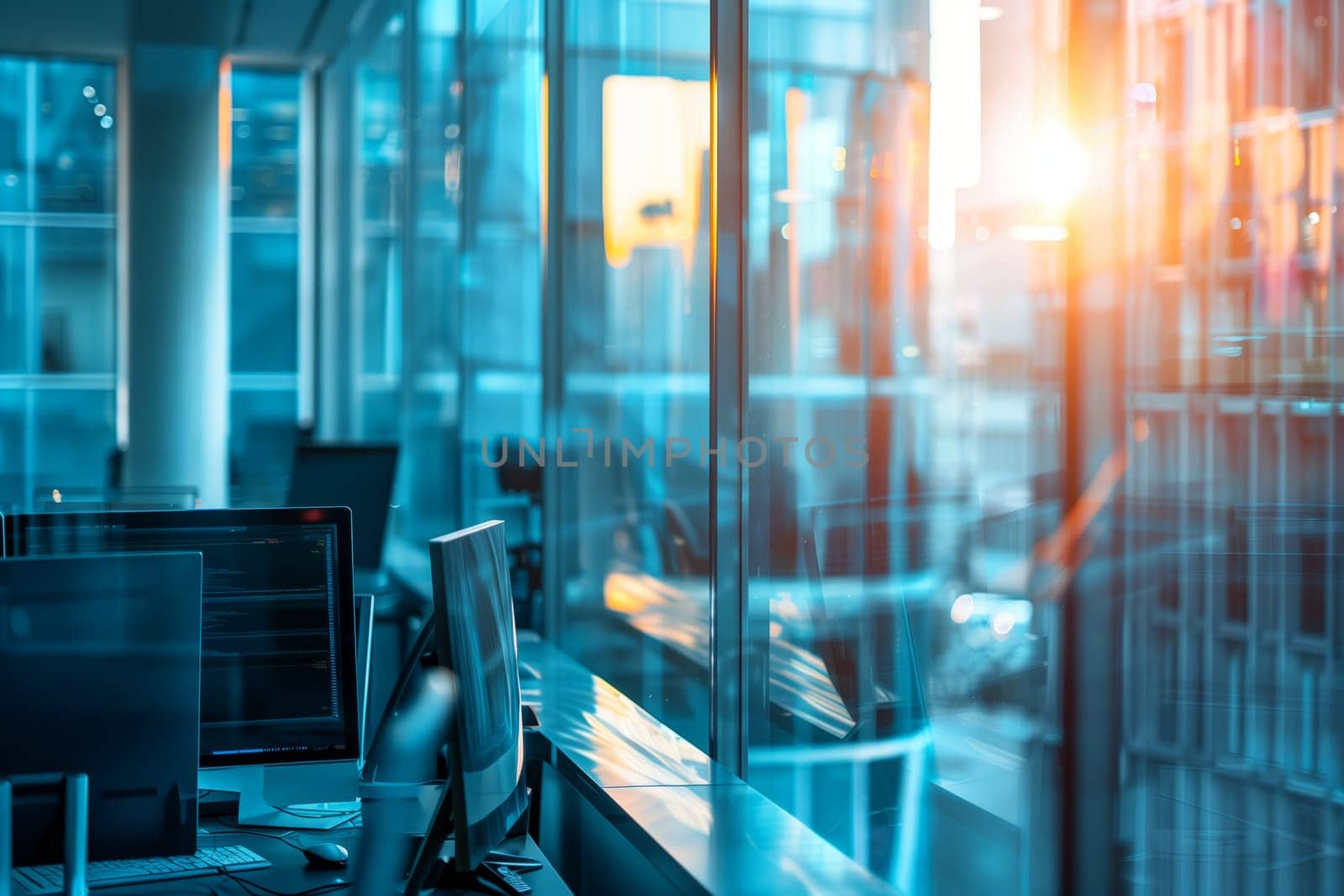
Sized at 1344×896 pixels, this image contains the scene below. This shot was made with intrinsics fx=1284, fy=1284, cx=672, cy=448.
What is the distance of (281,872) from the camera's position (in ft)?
6.59

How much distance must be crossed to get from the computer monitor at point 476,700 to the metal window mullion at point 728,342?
2.67 feet

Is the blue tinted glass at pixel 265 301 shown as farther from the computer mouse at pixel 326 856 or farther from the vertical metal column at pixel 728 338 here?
the computer mouse at pixel 326 856

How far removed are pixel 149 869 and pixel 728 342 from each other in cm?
148

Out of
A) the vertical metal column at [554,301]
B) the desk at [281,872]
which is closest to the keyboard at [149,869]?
the desk at [281,872]

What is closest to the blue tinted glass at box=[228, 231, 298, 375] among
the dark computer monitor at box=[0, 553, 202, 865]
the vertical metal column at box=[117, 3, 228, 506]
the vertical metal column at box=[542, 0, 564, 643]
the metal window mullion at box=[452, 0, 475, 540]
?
the vertical metal column at box=[117, 3, 228, 506]

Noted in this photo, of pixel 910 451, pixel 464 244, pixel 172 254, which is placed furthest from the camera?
pixel 172 254

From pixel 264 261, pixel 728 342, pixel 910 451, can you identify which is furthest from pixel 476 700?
pixel 264 261

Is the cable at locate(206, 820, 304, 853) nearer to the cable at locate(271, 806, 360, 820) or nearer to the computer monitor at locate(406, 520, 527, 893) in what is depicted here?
the cable at locate(271, 806, 360, 820)

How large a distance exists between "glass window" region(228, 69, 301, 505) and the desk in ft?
22.9

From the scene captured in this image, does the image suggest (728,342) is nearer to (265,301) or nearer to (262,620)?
(262,620)

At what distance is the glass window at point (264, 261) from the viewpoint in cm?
896

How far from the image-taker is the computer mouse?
2.03 m

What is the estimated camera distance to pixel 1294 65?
173 cm

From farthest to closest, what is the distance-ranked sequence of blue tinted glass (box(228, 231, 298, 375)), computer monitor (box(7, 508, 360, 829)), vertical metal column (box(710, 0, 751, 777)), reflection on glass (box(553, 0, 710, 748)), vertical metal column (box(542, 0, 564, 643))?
blue tinted glass (box(228, 231, 298, 375)), vertical metal column (box(542, 0, 564, 643)), reflection on glass (box(553, 0, 710, 748)), vertical metal column (box(710, 0, 751, 777)), computer monitor (box(7, 508, 360, 829))
